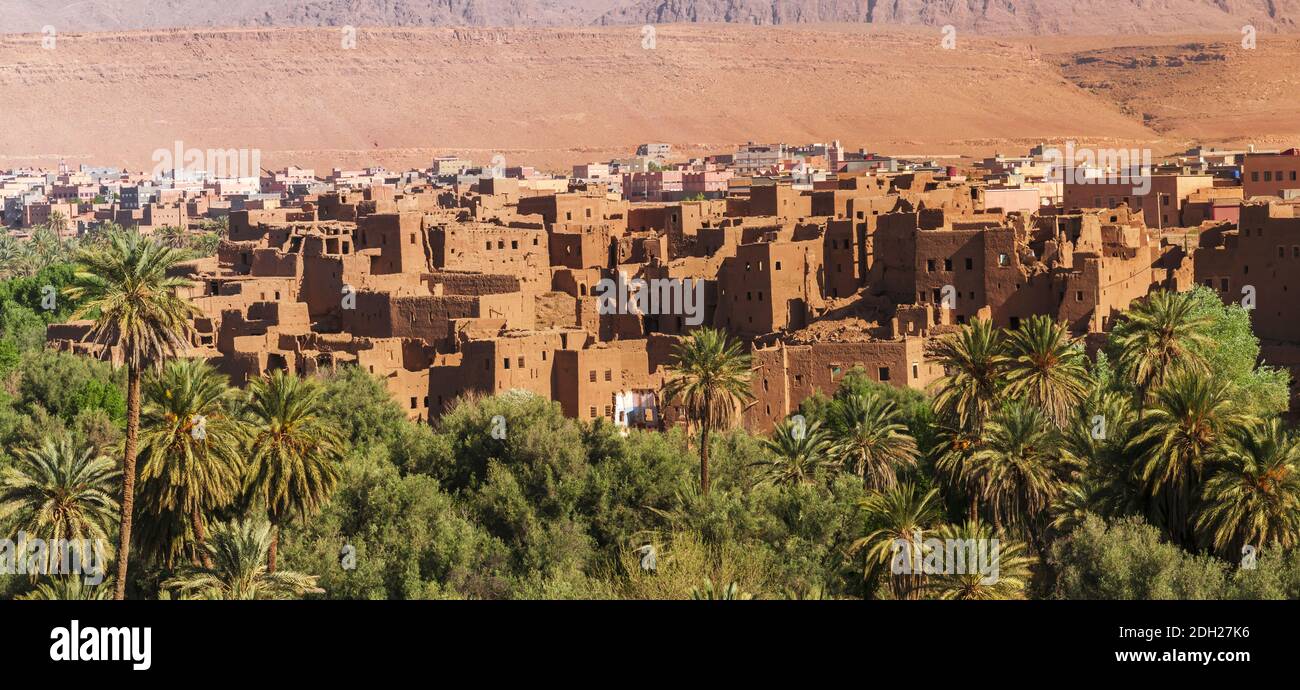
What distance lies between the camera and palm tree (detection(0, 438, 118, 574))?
28.0m

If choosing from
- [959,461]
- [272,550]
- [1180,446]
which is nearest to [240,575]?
[272,550]

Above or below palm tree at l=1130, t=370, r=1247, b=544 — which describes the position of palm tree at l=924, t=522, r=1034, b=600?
below

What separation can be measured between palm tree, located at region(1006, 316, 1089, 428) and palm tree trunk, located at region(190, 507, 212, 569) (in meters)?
13.0

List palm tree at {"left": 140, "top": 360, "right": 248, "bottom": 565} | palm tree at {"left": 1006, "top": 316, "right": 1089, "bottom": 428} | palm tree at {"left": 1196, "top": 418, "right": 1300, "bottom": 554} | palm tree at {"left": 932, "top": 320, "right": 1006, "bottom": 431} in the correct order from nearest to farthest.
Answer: palm tree at {"left": 1196, "top": 418, "right": 1300, "bottom": 554}
palm tree at {"left": 140, "top": 360, "right": 248, "bottom": 565}
palm tree at {"left": 932, "top": 320, "right": 1006, "bottom": 431}
palm tree at {"left": 1006, "top": 316, "right": 1089, "bottom": 428}

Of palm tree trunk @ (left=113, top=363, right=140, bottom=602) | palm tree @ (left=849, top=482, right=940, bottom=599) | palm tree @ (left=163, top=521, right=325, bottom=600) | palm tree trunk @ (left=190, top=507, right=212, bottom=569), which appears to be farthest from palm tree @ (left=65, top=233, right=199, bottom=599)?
palm tree @ (left=849, top=482, right=940, bottom=599)

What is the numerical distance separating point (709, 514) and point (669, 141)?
14873cm

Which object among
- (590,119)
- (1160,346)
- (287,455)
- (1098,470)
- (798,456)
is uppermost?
(590,119)

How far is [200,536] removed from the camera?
29297 millimetres

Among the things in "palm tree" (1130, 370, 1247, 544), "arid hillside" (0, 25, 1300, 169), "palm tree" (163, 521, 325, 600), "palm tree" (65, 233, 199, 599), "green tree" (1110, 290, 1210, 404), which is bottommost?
"palm tree" (163, 521, 325, 600)

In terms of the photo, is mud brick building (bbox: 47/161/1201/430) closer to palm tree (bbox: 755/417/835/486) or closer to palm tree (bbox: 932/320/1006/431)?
palm tree (bbox: 755/417/835/486)

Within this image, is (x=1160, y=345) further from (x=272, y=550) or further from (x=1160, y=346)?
(x=272, y=550)

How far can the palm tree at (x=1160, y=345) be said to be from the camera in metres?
34.5

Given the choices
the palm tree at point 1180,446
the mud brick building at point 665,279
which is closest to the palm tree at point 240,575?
the palm tree at point 1180,446

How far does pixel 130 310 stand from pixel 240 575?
3.96 m
